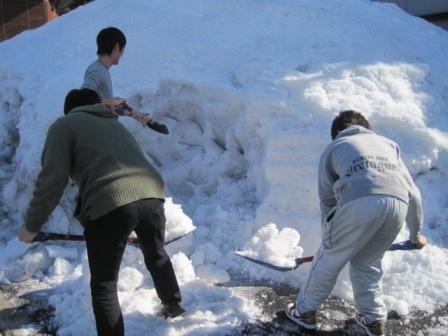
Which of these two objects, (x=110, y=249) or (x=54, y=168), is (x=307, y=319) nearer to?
(x=110, y=249)

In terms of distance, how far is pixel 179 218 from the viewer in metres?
3.21

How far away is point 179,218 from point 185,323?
75 cm

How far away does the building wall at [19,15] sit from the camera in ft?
40.3

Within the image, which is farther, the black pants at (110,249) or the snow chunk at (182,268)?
the snow chunk at (182,268)

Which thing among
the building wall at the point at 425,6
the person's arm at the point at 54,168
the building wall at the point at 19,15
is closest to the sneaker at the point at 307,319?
the person's arm at the point at 54,168

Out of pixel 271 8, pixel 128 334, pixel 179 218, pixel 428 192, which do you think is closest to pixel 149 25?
pixel 271 8

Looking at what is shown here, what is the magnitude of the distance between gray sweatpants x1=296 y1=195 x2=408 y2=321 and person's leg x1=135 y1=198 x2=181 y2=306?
0.69m

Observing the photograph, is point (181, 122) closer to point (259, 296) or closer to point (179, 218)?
point (179, 218)

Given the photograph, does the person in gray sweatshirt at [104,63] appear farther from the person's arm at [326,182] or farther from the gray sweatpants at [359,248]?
the gray sweatpants at [359,248]

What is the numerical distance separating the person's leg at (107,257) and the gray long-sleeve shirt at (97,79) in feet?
3.97

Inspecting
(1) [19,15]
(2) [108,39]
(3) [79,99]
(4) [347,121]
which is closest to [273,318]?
Result: (4) [347,121]

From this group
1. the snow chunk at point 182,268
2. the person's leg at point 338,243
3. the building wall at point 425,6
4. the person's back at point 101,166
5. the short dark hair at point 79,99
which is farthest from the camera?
the building wall at point 425,6

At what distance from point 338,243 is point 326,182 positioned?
32 centimetres

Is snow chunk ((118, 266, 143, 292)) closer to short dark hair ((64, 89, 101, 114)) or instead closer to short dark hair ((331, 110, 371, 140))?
short dark hair ((64, 89, 101, 114))
